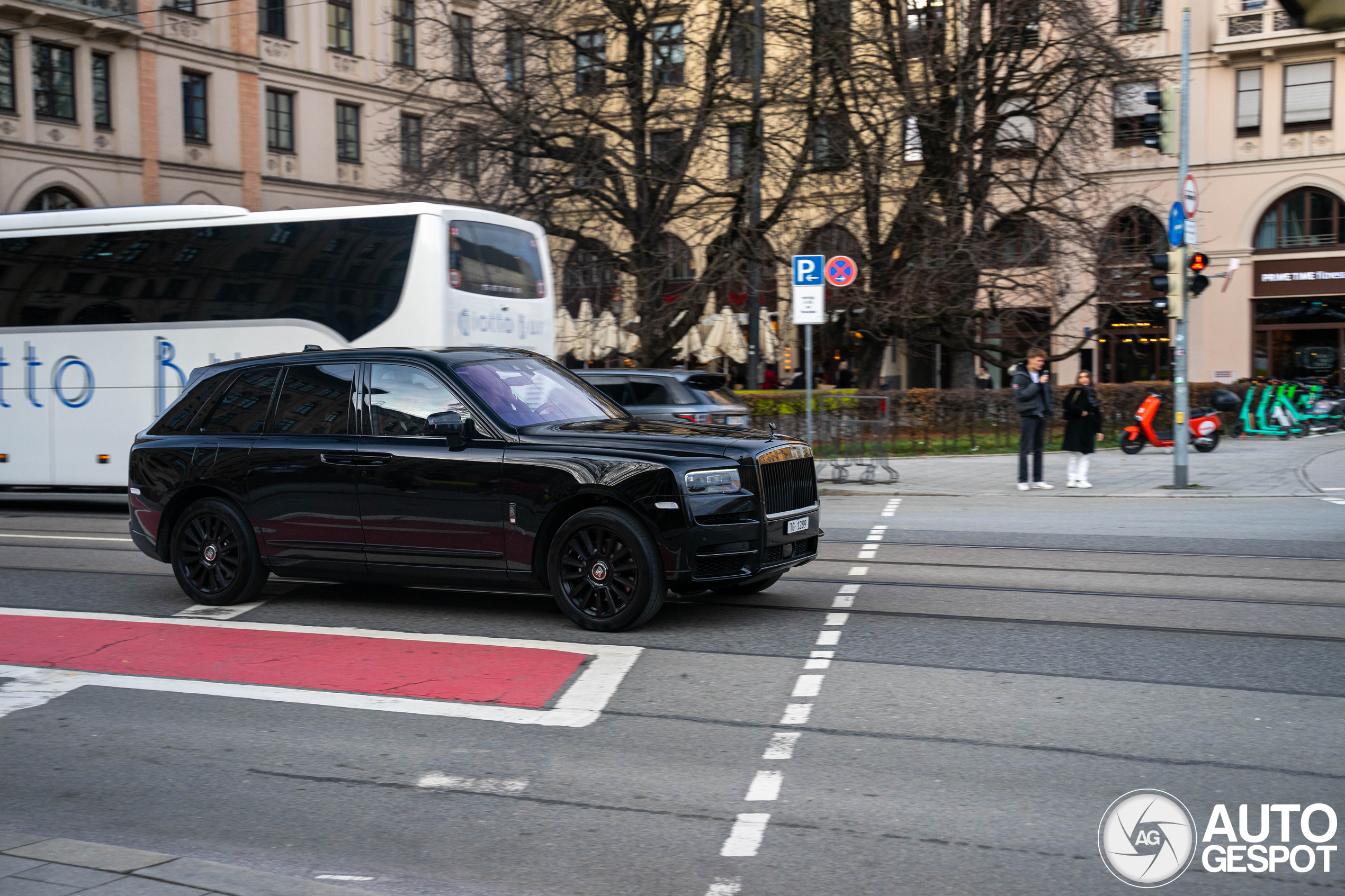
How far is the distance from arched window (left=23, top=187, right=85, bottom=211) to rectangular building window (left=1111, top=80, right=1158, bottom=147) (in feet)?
86.3

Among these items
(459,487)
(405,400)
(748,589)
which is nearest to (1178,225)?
(748,589)

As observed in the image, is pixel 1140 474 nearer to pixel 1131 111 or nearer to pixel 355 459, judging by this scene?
pixel 1131 111

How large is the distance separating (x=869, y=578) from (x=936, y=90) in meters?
17.4

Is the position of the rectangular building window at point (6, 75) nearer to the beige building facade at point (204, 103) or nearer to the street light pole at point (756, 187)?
the beige building facade at point (204, 103)

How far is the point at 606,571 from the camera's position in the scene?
7.46 meters

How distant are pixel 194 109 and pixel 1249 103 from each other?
106ft

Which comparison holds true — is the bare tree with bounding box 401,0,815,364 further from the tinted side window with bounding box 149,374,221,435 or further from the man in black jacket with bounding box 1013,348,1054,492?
the tinted side window with bounding box 149,374,221,435

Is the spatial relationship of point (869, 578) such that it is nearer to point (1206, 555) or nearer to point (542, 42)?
point (1206, 555)

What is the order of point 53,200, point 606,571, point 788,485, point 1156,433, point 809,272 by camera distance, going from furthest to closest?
point 53,200 < point 1156,433 < point 809,272 < point 788,485 < point 606,571

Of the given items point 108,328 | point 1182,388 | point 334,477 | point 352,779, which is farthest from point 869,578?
point 108,328

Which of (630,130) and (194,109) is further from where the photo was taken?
(194,109)

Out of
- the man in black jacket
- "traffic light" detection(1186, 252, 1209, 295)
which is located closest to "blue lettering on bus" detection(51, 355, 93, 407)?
the man in black jacket

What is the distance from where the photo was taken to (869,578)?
9.61 meters

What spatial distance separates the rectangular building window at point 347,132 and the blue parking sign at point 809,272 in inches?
1132
